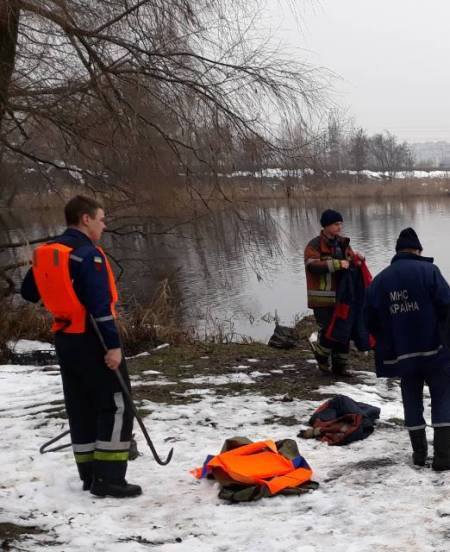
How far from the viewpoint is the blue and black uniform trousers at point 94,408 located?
3936 mm

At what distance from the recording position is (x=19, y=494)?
405cm

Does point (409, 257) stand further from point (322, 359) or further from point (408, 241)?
point (322, 359)

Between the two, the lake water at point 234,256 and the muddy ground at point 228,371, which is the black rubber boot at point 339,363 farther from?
the lake water at point 234,256

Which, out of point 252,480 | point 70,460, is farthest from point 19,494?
point 252,480

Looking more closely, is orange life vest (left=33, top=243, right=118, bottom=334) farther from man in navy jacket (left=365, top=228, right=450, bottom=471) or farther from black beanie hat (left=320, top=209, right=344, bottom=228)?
black beanie hat (left=320, top=209, right=344, bottom=228)

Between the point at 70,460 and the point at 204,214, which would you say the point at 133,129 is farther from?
the point at 70,460

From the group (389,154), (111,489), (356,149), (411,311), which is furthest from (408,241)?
(389,154)

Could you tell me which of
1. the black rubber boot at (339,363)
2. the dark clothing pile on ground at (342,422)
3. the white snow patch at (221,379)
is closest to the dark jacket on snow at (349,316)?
the black rubber boot at (339,363)

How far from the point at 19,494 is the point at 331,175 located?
5.89 m

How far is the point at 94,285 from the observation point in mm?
3791

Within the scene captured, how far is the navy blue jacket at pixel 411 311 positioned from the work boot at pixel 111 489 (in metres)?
1.97

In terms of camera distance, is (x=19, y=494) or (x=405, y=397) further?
(x=405, y=397)

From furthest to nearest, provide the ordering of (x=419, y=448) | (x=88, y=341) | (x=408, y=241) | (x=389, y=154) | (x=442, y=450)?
1. (x=389, y=154)
2. (x=408, y=241)
3. (x=419, y=448)
4. (x=442, y=450)
5. (x=88, y=341)

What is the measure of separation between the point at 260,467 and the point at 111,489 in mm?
942
